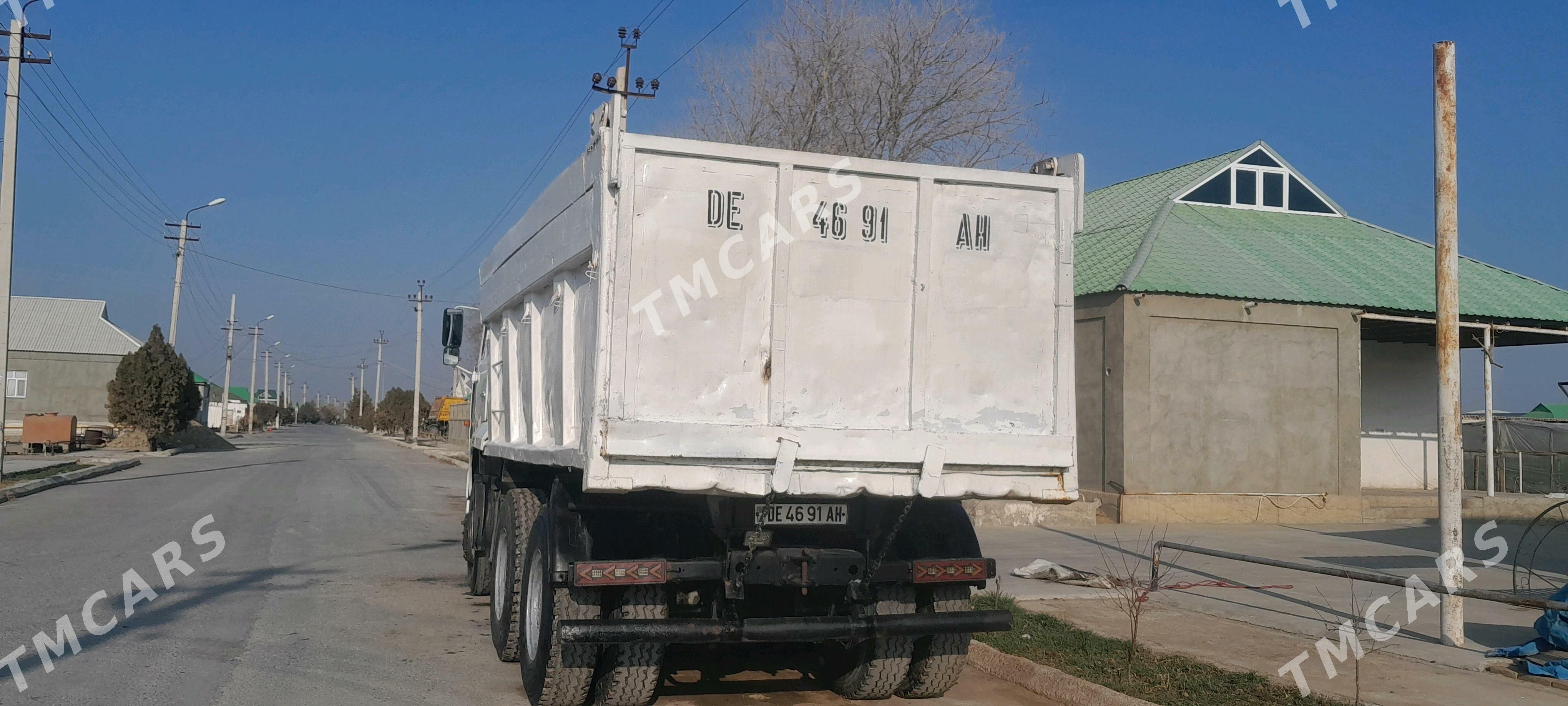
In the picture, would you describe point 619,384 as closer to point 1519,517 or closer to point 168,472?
point 1519,517

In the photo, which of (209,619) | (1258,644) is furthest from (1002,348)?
(209,619)

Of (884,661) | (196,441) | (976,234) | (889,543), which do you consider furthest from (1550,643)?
(196,441)

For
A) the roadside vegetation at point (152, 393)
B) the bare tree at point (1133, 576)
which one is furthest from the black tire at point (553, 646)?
the roadside vegetation at point (152, 393)

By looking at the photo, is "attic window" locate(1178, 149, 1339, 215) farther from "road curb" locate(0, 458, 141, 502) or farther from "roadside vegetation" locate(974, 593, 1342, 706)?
"road curb" locate(0, 458, 141, 502)

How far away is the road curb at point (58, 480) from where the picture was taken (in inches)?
805

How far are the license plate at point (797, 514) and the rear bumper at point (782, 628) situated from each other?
0.54 meters

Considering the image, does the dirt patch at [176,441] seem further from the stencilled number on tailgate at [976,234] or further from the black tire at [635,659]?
the stencilled number on tailgate at [976,234]

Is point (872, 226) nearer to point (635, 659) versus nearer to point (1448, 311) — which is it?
point (635, 659)

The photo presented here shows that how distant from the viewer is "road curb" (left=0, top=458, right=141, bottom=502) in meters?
20.5

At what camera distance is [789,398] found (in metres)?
5.62

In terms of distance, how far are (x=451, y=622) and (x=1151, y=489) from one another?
1381cm

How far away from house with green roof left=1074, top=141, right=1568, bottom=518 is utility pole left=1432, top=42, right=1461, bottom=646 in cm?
1062

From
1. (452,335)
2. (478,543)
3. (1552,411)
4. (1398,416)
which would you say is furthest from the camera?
(1552,411)

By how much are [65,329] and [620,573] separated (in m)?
82.5
